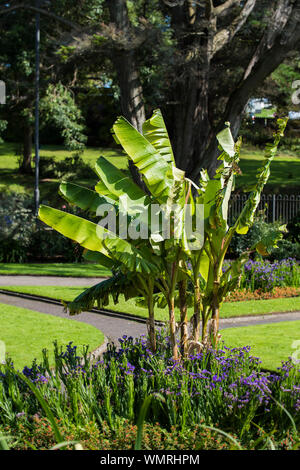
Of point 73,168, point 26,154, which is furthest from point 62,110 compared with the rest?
point 26,154

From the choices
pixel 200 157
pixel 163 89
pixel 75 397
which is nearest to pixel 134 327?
pixel 75 397

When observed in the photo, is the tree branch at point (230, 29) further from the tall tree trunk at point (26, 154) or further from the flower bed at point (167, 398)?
the tall tree trunk at point (26, 154)

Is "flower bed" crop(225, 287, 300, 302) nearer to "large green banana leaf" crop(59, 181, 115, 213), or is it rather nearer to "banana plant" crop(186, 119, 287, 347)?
"banana plant" crop(186, 119, 287, 347)

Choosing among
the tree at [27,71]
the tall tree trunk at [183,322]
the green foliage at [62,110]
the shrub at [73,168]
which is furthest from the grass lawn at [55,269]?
the shrub at [73,168]

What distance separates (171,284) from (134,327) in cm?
451

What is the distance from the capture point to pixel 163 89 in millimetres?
22953

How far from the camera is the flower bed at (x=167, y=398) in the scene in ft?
18.9

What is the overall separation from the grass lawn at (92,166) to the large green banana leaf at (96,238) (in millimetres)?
23082

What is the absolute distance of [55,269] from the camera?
18.8 meters

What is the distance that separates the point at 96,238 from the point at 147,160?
1048 millimetres

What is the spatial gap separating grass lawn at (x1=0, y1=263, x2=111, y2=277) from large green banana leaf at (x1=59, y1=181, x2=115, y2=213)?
33.5 ft

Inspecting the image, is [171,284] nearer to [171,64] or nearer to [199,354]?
[199,354]

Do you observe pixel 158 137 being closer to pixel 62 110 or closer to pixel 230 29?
pixel 230 29

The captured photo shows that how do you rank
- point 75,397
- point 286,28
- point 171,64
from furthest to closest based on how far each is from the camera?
point 171,64 → point 286,28 → point 75,397
